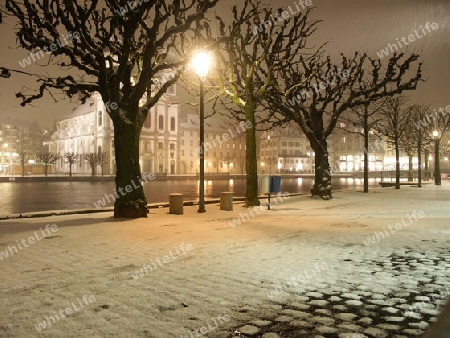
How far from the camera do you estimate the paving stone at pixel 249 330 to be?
3.59 meters

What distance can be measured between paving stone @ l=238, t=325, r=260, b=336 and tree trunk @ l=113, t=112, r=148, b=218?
914 centimetres

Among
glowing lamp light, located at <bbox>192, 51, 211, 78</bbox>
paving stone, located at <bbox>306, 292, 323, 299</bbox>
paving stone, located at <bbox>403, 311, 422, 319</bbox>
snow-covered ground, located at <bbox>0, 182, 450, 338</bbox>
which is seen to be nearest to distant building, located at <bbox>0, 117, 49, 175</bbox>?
glowing lamp light, located at <bbox>192, 51, 211, 78</bbox>

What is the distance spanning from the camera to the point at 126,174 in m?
12.3

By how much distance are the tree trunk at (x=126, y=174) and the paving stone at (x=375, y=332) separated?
9636 millimetres

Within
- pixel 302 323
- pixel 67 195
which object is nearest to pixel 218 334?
pixel 302 323

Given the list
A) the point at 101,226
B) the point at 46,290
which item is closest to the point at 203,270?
the point at 46,290

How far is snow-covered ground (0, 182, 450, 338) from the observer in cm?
376

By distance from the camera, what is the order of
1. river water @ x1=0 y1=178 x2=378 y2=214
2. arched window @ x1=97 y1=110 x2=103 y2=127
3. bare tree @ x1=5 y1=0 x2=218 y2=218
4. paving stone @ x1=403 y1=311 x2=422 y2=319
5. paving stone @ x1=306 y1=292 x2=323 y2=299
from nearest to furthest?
paving stone @ x1=403 y1=311 x2=422 y2=319, paving stone @ x1=306 y1=292 x2=323 y2=299, bare tree @ x1=5 y1=0 x2=218 y2=218, river water @ x1=0 y1=178 x2=378 y2=214, arched window @ x1=97 y1=110 x2=103 y2=127

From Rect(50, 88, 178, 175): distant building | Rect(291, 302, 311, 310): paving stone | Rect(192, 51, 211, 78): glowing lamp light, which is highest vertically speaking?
Rect(50, 88, 178, 175): distant building

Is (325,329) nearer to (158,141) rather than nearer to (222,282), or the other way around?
(222,282)

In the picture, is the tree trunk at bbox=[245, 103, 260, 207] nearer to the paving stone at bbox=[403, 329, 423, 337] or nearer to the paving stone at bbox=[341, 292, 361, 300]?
the paving stone at bbox=[341, 292, 361, 300]

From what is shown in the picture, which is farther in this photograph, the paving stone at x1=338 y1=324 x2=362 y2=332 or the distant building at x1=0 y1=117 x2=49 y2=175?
the distant building at x1=0 y1=117 x2=49 y2=175

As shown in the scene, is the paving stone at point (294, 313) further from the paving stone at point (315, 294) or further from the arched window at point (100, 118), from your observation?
the arched window at point (100, 118)

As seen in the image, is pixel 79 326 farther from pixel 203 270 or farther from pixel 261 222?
pixel 261 222
